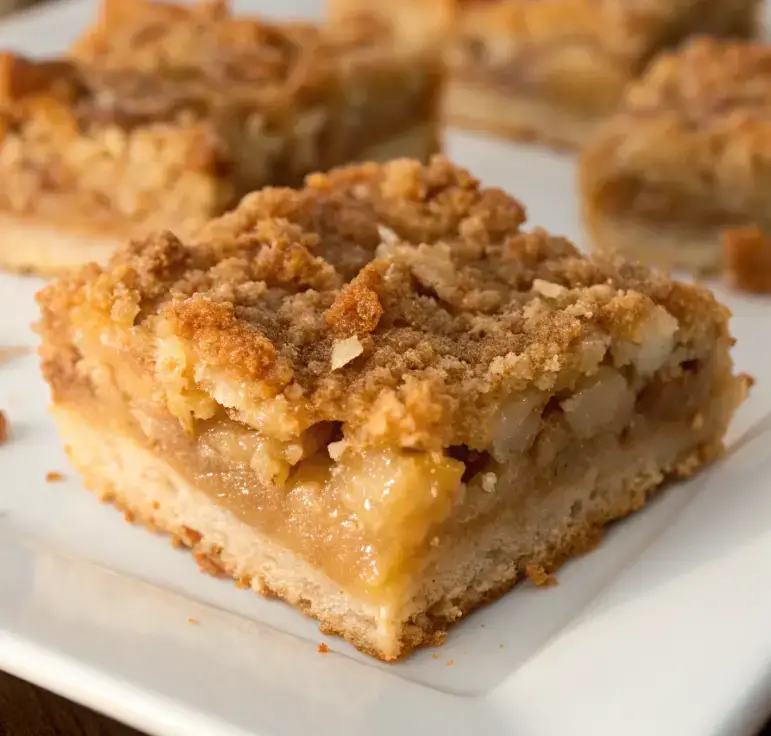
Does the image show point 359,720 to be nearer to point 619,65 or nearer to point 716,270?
point 716,270

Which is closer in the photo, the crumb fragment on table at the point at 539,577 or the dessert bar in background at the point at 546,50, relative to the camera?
the crumb fragment on table at the point at 539,577

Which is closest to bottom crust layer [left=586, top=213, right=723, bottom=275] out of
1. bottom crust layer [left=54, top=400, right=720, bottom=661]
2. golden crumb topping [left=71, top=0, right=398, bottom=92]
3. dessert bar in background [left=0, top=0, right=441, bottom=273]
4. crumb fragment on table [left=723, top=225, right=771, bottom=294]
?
crumb fragment on table [left=723, top=225, right=771, bottom=294]

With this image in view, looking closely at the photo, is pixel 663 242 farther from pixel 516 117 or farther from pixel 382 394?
pixel 382 394

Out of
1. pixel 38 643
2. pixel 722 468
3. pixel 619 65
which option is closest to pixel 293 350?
pixel 38 643

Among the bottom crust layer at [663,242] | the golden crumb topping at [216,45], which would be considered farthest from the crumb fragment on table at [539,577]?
the golden crumb topping at [216,45]

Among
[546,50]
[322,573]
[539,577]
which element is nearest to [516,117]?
[546,50]

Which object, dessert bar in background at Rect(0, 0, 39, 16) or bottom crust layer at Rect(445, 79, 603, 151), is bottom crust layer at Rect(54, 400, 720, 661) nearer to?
bottom crust layer at Rect(445, 79, 603, 151)

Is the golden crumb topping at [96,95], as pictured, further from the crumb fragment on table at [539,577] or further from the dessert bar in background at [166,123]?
the crumb fragment on table at [539,577]
